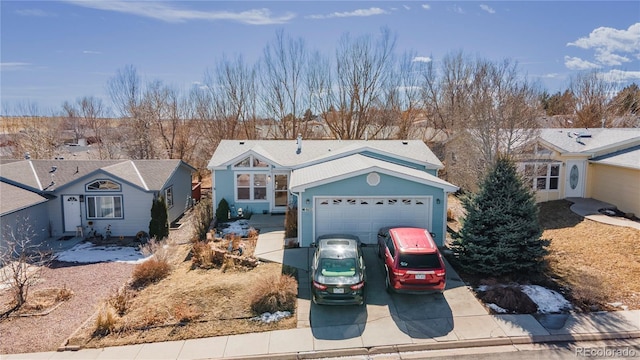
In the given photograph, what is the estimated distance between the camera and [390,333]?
1014 cm

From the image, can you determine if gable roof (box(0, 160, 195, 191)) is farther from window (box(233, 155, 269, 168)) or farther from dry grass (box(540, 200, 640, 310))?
dry grass (box(540, 200, 640, 310))

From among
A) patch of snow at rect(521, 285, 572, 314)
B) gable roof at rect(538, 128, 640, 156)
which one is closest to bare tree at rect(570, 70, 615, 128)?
Answer: gable roof at rect(538, 128, 640, 156)

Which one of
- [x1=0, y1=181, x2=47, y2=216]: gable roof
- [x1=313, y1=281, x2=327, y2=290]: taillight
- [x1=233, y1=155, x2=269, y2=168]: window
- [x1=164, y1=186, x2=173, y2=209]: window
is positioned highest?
[x1=233, y1=155, x2=269, y2=168]: window

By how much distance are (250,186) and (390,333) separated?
44.8 feet

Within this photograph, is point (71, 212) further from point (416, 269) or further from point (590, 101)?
point (590, 101)

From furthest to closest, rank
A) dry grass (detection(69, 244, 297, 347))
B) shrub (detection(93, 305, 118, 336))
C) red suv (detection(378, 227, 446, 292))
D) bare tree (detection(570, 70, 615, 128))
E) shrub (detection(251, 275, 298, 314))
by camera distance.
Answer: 1. bare tree (detection(570, 70, 615, 128))
2. red suv (detection(378, 227, 446, 292))
3. shrub (detection(251, 275, 298, 314))
4. shrub (detection(93, 305, 118, 336))
5. dry grass (detection(69, 244, 297, 347))

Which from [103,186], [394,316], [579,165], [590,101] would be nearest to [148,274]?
[103,186]

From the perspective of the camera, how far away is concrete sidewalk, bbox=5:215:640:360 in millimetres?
9477

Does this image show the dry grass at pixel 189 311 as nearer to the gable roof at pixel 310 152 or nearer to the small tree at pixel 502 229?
the small tree at pixel 502 229

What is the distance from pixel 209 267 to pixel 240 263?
1.18 metres

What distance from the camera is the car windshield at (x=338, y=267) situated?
1137 cm

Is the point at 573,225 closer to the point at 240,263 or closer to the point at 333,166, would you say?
the point at 333,166

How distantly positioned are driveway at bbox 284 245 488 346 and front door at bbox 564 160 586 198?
14741 mm

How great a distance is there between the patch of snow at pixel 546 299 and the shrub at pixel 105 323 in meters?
11.8
